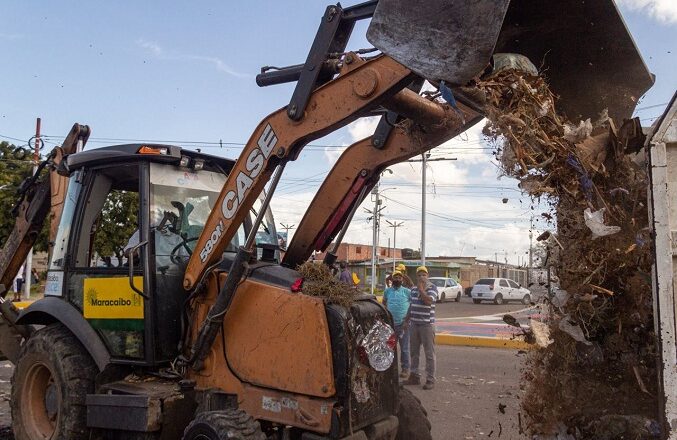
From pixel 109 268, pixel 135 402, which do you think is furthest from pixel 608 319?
pixel 109 268

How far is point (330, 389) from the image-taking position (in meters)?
3.81

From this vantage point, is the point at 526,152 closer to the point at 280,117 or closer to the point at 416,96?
the point at 416,96

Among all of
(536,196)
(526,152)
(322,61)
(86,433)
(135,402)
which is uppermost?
(322,61)

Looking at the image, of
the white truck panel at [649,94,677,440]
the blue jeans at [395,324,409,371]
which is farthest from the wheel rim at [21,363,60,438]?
the blue jeans at [395,324,409,371]

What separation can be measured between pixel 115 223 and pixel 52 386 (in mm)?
1458

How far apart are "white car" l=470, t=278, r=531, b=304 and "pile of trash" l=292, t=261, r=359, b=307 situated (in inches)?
1289

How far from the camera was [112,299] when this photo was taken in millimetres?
4723

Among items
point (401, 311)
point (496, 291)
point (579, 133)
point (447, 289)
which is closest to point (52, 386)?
point (579, 133)

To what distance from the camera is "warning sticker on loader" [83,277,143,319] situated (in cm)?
457

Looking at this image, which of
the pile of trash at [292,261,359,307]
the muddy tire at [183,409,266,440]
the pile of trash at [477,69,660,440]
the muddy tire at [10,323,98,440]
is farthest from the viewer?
the muddy tire at [10,323,98,440]

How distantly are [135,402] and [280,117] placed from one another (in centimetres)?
222

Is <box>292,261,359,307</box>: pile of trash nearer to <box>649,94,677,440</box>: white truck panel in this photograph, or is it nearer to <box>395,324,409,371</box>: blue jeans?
<box>649,94,677,440</box>: white truck panel

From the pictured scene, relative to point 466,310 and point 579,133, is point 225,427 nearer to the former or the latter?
point 579,133

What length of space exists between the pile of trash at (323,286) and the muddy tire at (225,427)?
Result: 0.89 meters
